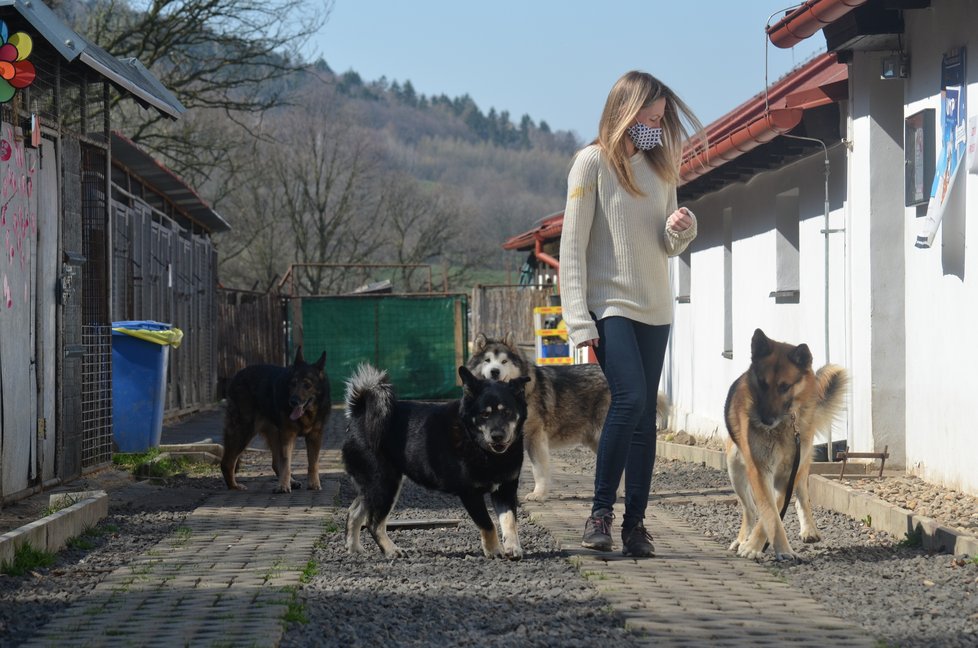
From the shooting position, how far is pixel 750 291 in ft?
41.0

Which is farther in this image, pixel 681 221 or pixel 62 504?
pixel 62 504

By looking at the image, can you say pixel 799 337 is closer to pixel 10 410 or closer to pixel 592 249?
pixel 592 249

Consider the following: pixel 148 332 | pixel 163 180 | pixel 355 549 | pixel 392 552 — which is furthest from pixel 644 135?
pixel 163 180

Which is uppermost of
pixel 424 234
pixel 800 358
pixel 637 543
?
pixel 424 234

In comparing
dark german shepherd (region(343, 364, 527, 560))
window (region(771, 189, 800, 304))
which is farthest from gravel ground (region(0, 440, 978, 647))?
window (region(771, 189, 800, 304))

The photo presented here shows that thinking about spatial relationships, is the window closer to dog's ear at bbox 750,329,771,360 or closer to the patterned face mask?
dog's ear at bbox 750,329,771,360

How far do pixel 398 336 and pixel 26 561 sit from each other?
18.7m

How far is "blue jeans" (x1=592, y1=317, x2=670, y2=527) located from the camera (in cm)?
562

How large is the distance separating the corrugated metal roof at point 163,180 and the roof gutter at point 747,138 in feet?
19.0

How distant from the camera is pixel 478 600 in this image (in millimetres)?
4695

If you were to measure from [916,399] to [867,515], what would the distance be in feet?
4.85

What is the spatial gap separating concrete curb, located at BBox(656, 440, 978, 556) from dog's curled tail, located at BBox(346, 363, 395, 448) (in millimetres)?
2693

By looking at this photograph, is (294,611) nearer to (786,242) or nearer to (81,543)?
(81,543)

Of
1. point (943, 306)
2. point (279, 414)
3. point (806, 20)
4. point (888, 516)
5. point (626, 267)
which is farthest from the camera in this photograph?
point (279, 414)
